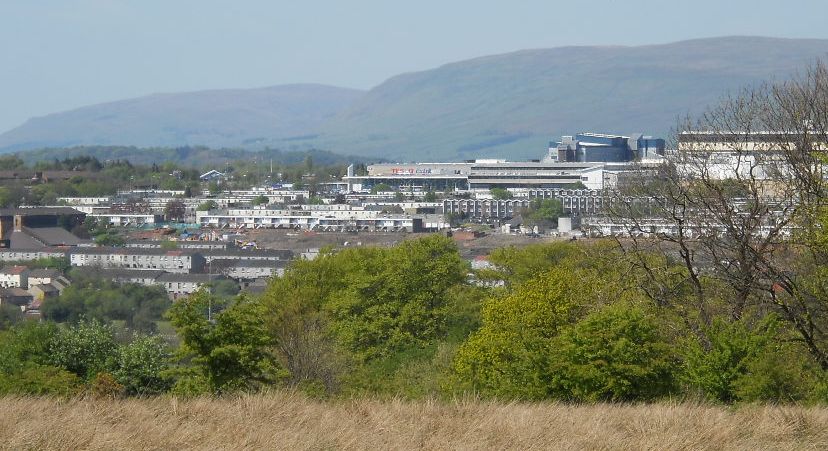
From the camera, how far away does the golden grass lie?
919 centimetres

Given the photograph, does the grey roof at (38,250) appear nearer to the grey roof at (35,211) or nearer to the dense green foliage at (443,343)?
the grey roof at (35,211)

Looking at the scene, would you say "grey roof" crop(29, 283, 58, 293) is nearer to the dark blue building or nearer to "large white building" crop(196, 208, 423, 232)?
"large white building" crop(196, 208, 423, 232)

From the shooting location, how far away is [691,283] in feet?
61.7

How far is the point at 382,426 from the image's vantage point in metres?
9.92

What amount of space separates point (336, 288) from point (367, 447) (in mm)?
22652

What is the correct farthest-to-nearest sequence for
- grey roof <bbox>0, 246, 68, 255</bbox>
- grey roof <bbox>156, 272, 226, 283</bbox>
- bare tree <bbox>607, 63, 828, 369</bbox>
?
grey roof <bbox>0, 246, 68, 255</bbox>, grey roof <bbox>156, 272, 226, 283</bbox>, bare tree <bbox>607, 63, 828, 369</bbox>

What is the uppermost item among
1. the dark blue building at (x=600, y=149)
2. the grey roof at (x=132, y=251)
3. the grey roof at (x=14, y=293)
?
the dark blue building at (x=600, y=149)

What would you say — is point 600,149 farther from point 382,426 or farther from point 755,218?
point 382,426

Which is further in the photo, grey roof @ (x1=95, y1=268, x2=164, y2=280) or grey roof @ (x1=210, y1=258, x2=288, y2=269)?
grey roof @ (x1=210, y1=258, x2=288, y2=269)

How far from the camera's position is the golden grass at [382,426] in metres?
9.19

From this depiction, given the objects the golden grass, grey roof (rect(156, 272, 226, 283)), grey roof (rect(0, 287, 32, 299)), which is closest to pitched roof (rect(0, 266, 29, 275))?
grey roof (rect(0, 287, 32, 299))

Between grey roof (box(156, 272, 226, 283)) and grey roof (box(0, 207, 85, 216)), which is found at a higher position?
grey roof (box(0, 207, 85, 216))

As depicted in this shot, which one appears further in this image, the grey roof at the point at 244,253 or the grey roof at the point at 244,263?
the grey roof at the point at 244,253

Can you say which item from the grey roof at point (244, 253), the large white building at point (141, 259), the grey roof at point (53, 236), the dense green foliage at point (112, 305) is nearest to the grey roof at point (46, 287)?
the dense green foliage at point (112, 305)
